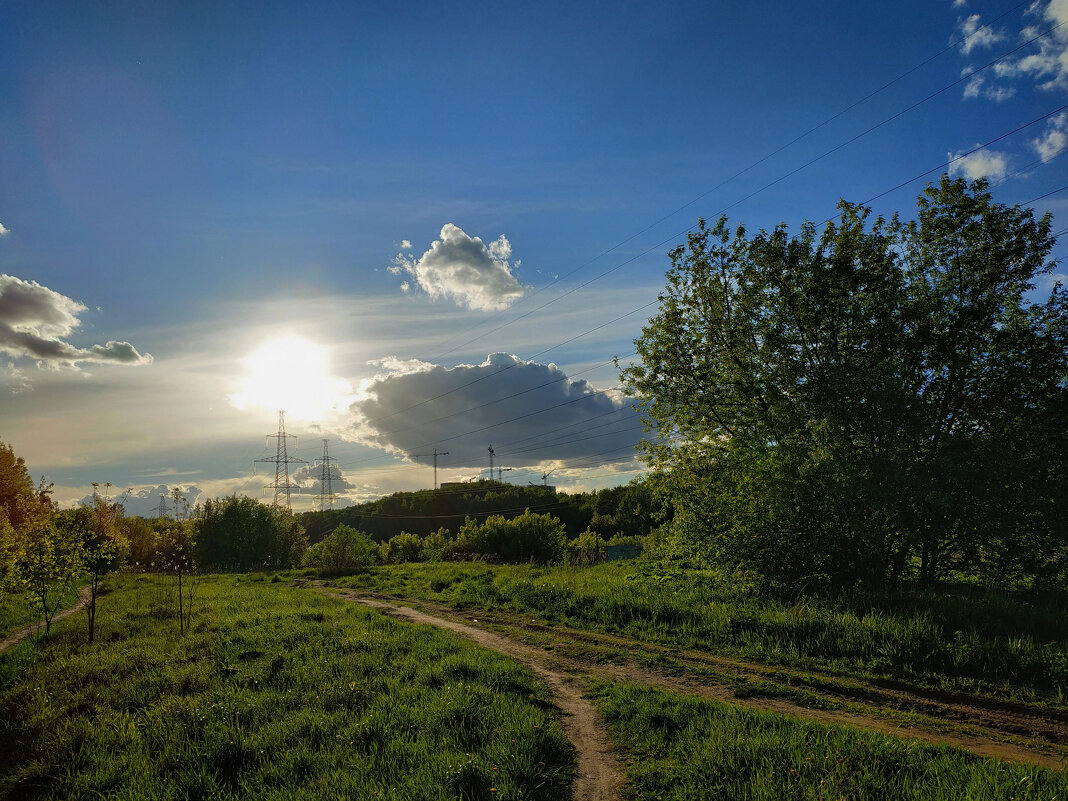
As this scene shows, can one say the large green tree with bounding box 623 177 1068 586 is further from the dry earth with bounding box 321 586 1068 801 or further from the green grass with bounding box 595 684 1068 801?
the green grass with bounding box 595 684 1068 801

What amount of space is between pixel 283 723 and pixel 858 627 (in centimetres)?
1200

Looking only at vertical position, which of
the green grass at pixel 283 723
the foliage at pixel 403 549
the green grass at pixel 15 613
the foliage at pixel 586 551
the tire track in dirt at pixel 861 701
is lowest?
the foliage at pixel 403 549

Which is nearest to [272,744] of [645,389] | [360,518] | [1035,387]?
[645,389]

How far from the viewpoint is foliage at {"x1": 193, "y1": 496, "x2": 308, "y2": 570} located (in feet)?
204

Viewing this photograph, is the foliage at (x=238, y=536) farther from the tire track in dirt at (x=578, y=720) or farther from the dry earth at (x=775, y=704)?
the dry earth at (x=775, y=704)

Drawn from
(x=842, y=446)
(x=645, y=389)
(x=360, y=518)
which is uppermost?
(x=645, y=389)

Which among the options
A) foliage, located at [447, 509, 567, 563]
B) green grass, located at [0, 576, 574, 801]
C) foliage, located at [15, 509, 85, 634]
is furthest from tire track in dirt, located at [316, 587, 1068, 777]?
foliage, located at [447, 509, 567, 563]

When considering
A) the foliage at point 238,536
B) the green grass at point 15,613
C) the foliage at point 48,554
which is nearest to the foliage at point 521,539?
the green grass at point 15,613

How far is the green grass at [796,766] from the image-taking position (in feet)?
18.9

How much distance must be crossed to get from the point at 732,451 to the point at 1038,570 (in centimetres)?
885

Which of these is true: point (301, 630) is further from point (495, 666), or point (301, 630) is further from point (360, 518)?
point (360, 518)

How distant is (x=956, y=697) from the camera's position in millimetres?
Result: 9469

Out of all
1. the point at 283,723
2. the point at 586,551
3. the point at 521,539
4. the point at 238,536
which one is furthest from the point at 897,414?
the point at 238,536

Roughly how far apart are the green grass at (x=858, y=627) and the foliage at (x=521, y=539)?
22.2 meters
